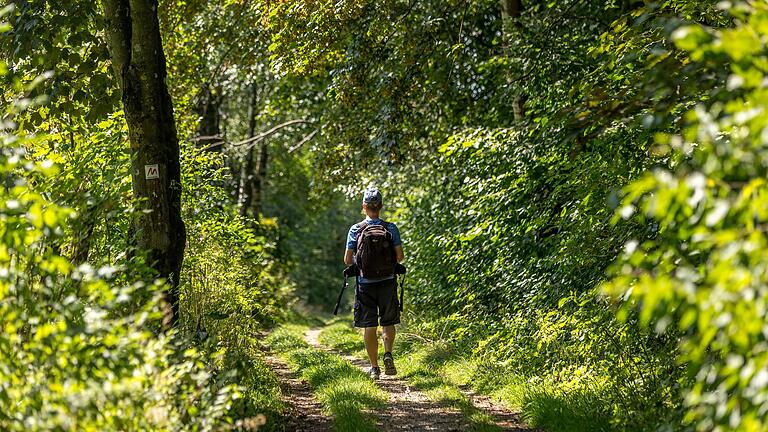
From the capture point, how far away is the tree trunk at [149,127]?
256 inches

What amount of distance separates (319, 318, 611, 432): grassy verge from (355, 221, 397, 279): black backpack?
1.36m

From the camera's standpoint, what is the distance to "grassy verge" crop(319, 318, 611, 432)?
5973 mm

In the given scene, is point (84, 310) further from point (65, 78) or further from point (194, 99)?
point (194, 99)

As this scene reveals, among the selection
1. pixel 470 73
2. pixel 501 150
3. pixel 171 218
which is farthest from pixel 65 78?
pixel 470 73

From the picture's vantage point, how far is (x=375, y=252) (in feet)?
27.6

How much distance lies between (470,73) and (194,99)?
546cm

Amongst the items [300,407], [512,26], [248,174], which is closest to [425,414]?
[300,407]

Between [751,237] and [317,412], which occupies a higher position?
[751,237]

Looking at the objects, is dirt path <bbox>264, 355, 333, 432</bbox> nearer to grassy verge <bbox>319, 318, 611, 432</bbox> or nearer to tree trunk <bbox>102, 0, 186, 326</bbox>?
grassy verge <bbox>319, 318, 611, 432</bbox>

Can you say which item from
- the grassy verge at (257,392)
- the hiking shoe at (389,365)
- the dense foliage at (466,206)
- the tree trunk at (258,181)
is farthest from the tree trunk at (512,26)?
the tree trunk at (258,181)

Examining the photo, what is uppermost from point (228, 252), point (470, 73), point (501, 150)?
point (470, 73)

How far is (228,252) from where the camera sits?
9.39 metres

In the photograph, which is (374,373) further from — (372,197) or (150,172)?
(150,172)

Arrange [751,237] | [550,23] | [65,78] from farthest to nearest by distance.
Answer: [550,23], [65,78], [751,237]
